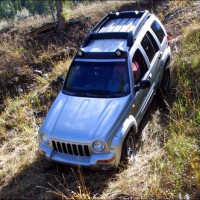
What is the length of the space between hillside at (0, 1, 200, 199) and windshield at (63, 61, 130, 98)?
3.88 feet

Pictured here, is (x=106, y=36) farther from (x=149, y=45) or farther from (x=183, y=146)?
(x=183, y=146)

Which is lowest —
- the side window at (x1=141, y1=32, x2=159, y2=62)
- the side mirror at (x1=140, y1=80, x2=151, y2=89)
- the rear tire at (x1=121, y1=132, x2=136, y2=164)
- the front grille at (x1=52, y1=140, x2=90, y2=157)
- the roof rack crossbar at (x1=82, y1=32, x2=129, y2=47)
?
the rear tire at (x1=121, y1=132, x2=136, y2=164)

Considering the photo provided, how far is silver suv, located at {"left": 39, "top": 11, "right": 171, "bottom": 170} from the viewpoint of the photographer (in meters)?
4.79

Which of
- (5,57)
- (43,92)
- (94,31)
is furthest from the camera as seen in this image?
(5,57)

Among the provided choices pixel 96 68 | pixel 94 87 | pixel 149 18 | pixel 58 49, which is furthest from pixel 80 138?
pixel 58 49

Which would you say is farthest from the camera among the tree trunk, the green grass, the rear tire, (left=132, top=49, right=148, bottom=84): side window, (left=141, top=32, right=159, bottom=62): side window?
the tree trunk

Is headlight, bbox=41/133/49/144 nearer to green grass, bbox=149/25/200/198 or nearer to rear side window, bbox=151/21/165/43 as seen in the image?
green grass, bbox=149/25/200/198

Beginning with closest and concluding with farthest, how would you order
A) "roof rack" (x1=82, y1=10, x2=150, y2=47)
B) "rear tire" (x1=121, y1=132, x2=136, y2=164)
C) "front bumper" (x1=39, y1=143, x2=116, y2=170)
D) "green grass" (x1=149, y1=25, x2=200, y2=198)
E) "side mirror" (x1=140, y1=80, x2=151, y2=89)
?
"green grass" (x1=149, y1=25, x2=200, y2=198), "front bumper" (x1=39, y1=143, x2=116, y2=170), "rear tire" (x1=121, y1=132, x2=136, y2=164), "side mirror" (x1=140, y1=80, x2=151, y2=89), "roof rack" (x1=82, y1=10, x2=150, y2=47)

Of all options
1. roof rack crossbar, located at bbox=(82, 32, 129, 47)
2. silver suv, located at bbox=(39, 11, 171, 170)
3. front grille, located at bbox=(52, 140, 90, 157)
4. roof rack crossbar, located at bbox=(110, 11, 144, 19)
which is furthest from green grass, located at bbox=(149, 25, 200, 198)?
roof rack crossbar, located at bbox=(82, 32, 129, 47)

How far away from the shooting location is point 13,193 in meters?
5.10

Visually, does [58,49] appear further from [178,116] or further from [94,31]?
[178,116]

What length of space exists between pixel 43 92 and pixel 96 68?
274 centimetres

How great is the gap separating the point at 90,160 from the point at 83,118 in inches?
27.7

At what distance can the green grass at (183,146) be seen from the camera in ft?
14.2
